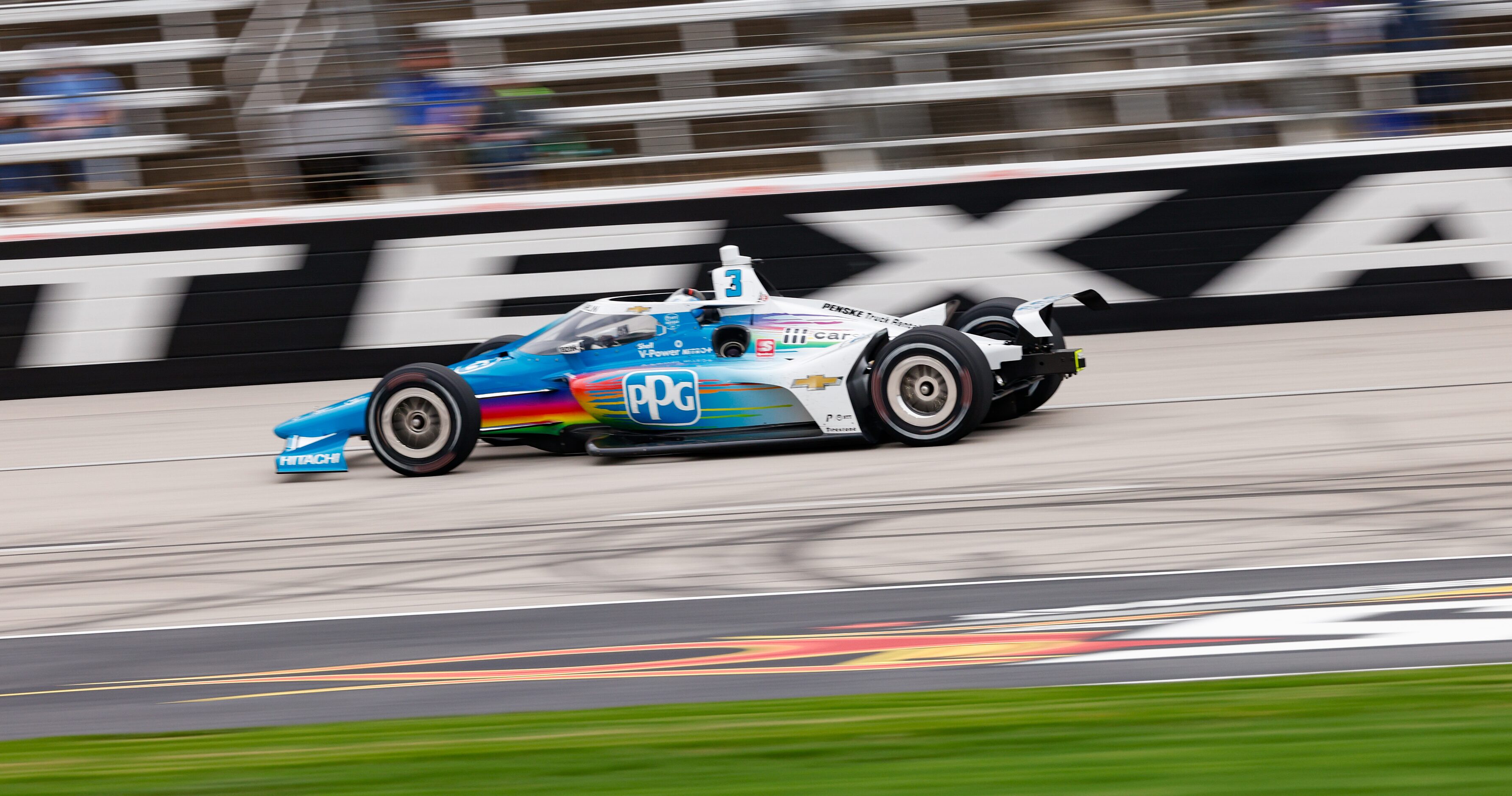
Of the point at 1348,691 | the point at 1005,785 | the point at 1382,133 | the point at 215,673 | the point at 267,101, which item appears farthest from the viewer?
the point at 267,101

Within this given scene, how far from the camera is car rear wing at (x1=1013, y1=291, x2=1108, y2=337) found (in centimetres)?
775

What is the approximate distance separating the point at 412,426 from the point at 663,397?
52.7 inches

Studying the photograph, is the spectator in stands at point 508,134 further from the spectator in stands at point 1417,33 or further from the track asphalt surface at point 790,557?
the spectator in stands at point 1417,33

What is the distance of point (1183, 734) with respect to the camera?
312 cm

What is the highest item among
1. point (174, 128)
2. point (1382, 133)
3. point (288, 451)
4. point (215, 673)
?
point (174, 128)

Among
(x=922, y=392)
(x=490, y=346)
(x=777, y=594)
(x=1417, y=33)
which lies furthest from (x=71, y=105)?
(x=1417, y=33)

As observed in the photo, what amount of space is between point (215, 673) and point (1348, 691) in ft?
10.2

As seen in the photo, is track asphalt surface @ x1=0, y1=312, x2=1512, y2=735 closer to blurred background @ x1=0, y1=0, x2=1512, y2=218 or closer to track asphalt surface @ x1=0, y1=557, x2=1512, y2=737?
track asphalt surface @ x1=0, y1=557, x2=1512, y2=737

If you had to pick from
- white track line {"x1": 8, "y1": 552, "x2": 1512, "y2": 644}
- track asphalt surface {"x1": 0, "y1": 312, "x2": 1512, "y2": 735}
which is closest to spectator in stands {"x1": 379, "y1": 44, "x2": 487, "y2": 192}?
track asphalt surface {"x1": 0, "y1": 312, "x2": 1512, "y2": 735}

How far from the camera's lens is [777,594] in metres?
5.07

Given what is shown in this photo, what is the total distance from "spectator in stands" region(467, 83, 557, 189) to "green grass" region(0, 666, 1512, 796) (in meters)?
8.93

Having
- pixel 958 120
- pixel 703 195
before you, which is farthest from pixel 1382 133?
pixel 703 195

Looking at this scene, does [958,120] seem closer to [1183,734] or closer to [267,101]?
[267,101]

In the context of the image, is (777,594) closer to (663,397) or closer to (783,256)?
(663,397)
